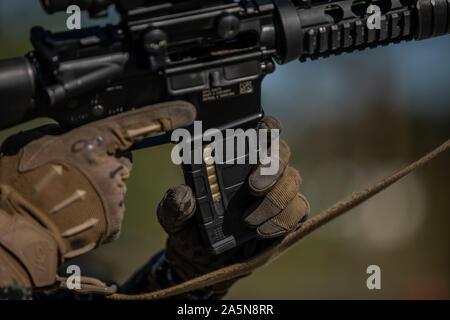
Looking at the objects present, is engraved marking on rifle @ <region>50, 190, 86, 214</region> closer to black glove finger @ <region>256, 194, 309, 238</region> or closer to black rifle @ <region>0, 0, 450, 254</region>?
black rifle @ <region>0, 0, 450, 254</region>

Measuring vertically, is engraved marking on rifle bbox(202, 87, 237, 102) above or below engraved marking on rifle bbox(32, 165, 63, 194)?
above

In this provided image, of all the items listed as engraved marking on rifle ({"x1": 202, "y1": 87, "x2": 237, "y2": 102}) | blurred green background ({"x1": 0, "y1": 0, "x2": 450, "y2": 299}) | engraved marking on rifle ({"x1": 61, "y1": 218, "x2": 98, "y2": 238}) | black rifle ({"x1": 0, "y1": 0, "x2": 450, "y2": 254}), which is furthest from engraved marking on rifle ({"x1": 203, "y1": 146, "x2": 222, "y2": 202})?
blurred green background ({"x1": 0, "y1": 0, "x2": 450, "y2": 299})

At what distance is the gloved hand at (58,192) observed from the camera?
50.3 inches

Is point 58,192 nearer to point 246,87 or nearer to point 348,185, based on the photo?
point 246,87

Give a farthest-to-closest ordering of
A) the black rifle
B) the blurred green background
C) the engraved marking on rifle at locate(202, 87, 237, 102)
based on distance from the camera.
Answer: the blurred green background, the engraved marking on rifle at locate(202, 87, 237, 102), the black rifle

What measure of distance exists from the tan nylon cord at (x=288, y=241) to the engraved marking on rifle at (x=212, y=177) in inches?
7.8

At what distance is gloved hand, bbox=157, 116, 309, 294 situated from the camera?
4.98ft

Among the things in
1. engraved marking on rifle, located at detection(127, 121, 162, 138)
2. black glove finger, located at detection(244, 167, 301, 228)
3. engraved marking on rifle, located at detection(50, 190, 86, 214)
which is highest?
engraved marking on rifle, located at detection(127, 121, 162, 138)

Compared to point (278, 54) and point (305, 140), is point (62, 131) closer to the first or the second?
point (278, 54)

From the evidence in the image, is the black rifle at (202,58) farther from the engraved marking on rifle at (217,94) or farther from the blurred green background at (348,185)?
the blurred green background at (348,185)

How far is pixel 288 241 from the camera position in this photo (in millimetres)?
1609

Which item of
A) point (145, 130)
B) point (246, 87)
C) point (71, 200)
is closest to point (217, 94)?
point (246, 87)

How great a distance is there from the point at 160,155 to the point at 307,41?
2156mm

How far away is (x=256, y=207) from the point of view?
1.55m
